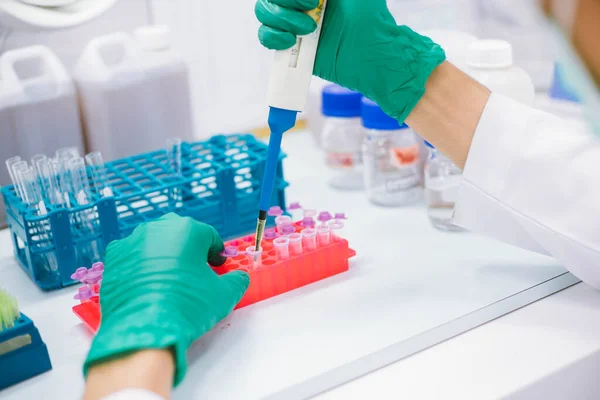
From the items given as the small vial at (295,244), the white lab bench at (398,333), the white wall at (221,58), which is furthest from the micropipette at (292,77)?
the white wall at (221,58)

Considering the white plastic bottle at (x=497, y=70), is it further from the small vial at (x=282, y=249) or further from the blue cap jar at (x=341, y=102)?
the small vial at (x=282, y=249)

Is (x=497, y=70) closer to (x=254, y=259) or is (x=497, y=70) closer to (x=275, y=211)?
(x=275, y=211)

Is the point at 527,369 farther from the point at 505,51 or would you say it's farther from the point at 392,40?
the point at 505,51

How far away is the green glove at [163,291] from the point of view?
780 mm

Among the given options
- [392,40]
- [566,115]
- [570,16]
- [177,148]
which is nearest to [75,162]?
[177,148]

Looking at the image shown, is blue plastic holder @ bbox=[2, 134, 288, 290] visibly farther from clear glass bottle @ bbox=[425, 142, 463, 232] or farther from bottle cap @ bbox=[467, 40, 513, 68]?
bottle cap @ bbox=[467, 40, 513, 68]

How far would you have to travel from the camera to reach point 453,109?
3.50ft

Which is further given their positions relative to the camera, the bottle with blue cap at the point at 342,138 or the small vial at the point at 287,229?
the bottle with blue cap at the point at 342,138

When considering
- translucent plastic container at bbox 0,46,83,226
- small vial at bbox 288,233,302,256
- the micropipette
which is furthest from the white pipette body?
translucent plastic container at bbox 0,46,83,226

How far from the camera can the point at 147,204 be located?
1.23 metres

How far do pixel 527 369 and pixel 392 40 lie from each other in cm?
55

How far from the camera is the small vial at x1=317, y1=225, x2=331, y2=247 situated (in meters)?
1.09

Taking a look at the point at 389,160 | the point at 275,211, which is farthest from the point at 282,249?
the point at 389,160

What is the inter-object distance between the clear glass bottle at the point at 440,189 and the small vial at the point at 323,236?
29 centimetres
